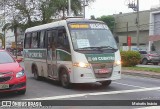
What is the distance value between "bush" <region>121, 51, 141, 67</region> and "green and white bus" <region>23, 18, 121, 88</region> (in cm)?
1034

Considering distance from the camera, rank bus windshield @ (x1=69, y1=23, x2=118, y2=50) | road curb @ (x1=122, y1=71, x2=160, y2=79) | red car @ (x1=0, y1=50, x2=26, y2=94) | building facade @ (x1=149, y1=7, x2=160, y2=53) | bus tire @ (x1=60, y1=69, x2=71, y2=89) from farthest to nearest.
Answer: building facade @ (x1=149, y1=7, x2=160, y2=53), road curb @ (x1=122, y1=71, x2=160, y2=79), bus tire @ (x1=60, y1=69, x2=71, y2=89), bus windshield @ (x1=69, y1=23, x2=118, y2=50), red car @ (x1=0, y1=50, x2=26, y2=94)

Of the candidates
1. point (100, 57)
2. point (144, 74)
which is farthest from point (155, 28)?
point (100, 57)

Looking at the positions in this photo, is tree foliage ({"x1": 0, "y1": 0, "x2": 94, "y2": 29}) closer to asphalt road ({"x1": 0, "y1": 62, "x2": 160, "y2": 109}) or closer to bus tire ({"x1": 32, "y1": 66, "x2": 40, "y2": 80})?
bus tire ({"x1": 32, "y1": 66, "x2": 40, "y2": 80})

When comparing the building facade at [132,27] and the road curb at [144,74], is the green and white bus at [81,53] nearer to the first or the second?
the road curb at [144,74]

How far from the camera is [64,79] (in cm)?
1370

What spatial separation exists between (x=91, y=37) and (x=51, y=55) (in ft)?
7.65

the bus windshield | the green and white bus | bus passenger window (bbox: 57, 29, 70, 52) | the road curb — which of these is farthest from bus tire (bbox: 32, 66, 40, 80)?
the road curb

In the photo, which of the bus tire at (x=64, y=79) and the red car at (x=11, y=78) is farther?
the bus tire at (x=64, y=79)

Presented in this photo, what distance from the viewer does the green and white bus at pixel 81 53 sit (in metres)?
12.8

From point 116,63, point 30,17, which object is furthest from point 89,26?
point 30,17

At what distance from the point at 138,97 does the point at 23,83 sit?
377 centimetres

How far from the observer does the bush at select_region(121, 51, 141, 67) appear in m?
24.5

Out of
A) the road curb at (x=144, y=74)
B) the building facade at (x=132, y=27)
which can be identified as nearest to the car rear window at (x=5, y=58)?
the road curb at (x=144, y=74)

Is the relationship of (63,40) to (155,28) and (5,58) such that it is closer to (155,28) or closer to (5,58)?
(5,58)
